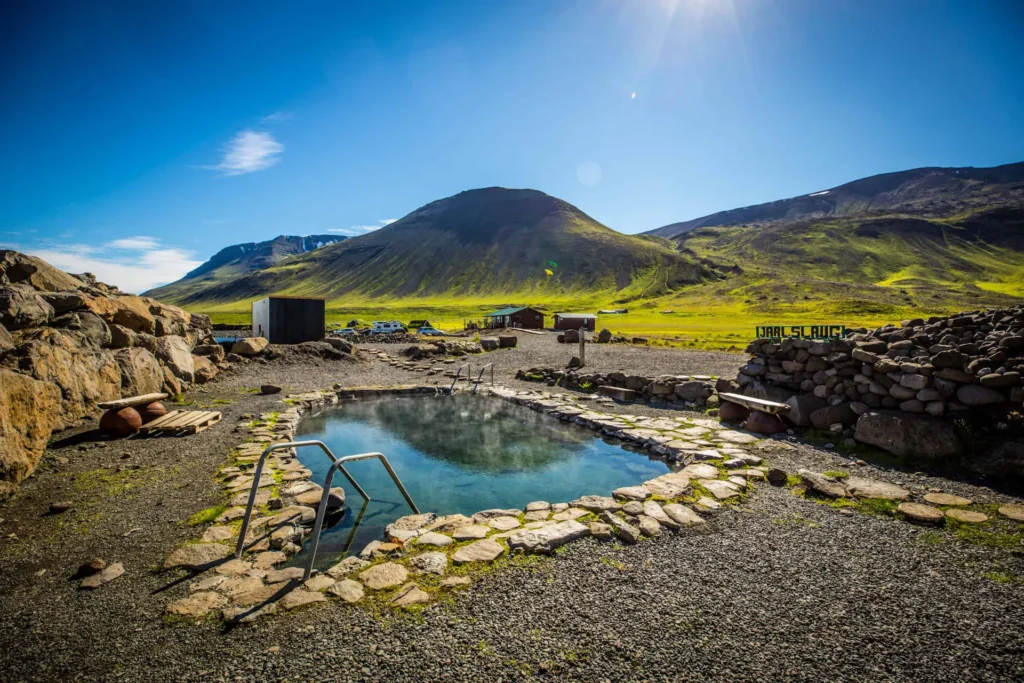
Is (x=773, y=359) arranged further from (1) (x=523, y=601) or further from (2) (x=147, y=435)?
(2) (x=147, y=435)

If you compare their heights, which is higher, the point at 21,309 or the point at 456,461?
the point at 21,309

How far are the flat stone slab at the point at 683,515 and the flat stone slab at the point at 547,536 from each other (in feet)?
4.61

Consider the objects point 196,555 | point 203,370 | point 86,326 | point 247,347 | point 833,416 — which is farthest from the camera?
point 247,347

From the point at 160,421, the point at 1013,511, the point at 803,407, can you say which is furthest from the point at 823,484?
the point at 160,421

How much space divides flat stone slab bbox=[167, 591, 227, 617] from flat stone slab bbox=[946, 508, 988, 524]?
30.4 feet

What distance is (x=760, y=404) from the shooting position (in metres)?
11.6

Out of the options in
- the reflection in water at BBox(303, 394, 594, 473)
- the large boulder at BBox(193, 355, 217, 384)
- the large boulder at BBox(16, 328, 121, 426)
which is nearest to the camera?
the large boulder at BBox(16, 328, 121, 426)

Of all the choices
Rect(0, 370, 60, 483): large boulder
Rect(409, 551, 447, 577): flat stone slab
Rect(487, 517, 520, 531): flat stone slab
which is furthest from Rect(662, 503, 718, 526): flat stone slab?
Rect(0, 370, 60, 483): large boulder

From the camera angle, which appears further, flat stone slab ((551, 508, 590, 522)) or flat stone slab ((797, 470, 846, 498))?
flat stone slab ((797, 470, 846, 498))

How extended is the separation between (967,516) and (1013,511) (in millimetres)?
706

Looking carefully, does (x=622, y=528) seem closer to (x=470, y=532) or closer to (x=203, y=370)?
(x=470, y=532)

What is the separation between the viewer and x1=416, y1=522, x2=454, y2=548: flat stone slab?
19.6 ft

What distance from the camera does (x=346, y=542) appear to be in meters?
6.82

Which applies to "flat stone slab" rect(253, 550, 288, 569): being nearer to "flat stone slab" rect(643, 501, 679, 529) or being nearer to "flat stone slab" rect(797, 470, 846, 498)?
"flat stone slab" rect(643, 501, 679, 529)
